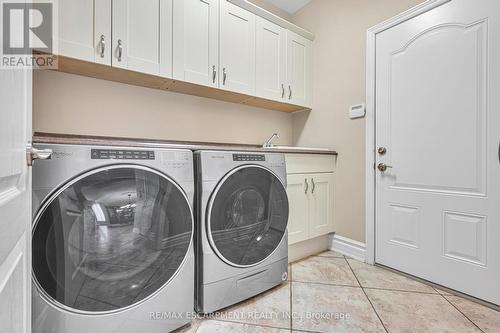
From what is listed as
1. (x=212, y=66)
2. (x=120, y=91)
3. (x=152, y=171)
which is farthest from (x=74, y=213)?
(x=212, y=66)

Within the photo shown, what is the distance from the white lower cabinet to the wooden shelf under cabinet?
0.76m

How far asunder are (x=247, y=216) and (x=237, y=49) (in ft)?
4.56

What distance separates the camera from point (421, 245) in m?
1.69

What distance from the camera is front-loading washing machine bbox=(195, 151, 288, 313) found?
126 cm

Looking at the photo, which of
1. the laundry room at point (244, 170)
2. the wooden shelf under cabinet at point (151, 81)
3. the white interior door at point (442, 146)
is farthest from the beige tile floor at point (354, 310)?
the wooden shelf under cabinet at point (151, 81)

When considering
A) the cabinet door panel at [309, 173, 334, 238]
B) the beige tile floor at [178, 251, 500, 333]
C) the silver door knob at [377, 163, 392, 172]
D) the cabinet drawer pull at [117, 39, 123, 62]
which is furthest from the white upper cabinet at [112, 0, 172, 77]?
the silver door knob at [377, 163, 392, 172]

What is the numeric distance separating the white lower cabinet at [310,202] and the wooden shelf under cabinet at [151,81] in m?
0.76

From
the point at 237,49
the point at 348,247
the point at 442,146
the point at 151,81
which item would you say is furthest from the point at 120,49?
the point at 348,247

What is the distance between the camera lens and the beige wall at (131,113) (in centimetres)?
151

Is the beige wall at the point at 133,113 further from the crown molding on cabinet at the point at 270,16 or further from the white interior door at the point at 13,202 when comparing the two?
the white interior door at the point at 13,202

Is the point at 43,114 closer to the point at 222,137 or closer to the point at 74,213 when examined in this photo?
the point at 74,213

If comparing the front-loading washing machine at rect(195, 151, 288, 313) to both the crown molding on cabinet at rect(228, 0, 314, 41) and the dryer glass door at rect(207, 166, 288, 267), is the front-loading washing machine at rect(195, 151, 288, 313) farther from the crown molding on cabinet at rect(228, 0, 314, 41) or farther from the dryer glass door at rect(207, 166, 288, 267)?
the crown molding on cabinet at rect(228, 0, 314, 41)

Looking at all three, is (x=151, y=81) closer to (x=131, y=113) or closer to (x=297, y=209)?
(x=131, y=113)

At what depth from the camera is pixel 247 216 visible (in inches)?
55.4
